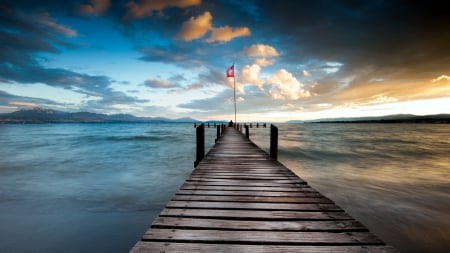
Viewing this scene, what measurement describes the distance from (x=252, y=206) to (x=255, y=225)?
2.14ft

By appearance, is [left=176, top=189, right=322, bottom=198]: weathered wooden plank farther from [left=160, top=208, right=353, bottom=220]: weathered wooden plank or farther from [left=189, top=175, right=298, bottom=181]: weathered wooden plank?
[left=189, top=175, right=298, bottom=181]: weathered wooden plank

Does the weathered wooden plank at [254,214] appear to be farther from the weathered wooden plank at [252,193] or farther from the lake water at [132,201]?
the lake water at [132,201]

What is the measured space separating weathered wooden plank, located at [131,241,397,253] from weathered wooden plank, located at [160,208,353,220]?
676 mm

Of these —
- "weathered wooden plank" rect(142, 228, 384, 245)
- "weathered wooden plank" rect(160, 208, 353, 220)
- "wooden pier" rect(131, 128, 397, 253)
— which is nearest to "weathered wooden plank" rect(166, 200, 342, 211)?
"wooden pier" rect(131, 128, 397, 253)

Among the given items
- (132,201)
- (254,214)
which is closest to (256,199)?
(254,214)

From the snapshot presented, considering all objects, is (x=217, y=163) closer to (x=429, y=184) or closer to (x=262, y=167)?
(x=262, y=167)

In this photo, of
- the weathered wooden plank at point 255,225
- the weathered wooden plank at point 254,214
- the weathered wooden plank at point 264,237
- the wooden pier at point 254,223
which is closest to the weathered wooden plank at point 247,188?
the wooden pier at point 254,223

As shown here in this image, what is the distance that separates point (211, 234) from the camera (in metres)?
2.67

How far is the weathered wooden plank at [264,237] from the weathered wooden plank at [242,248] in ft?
0.25

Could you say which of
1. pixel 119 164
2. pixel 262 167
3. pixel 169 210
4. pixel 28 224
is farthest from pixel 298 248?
pixel 119 164

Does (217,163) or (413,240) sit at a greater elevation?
(217,163)

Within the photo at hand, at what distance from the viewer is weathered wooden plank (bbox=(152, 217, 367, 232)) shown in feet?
9.29

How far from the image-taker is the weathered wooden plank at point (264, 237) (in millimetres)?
2539

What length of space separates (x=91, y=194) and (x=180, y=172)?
17.5 feet
